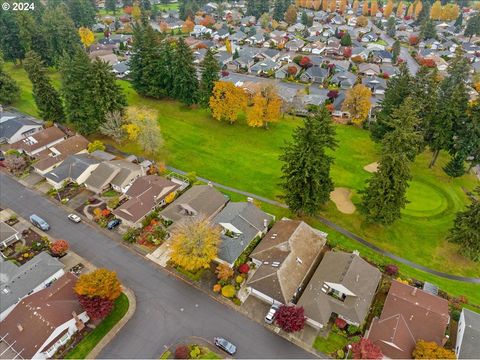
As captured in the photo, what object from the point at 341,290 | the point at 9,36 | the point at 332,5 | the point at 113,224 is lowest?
the point at 341,290

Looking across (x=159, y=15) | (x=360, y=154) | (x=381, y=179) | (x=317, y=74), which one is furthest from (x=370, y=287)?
(x=159, y=15)

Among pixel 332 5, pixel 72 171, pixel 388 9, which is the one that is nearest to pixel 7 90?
pixel 72 171

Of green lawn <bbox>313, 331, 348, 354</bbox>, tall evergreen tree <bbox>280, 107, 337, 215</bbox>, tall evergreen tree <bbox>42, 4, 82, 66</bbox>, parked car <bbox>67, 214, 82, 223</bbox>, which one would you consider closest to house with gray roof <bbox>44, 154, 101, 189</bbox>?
parked car <bbox>67, 214, 82, 223</bbox>

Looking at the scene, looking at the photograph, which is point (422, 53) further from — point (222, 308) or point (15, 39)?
point (15, 39)

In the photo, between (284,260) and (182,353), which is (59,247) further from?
(284,260)

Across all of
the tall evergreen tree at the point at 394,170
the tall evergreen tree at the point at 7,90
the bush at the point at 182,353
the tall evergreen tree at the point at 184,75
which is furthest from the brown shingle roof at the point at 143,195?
the tall evergreen tree at the point at 7,90
